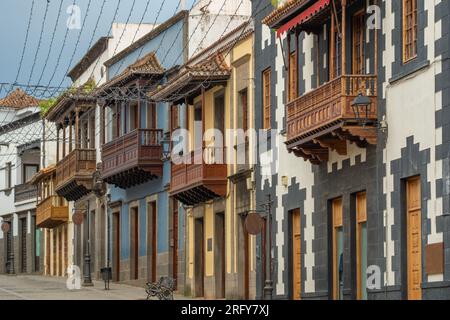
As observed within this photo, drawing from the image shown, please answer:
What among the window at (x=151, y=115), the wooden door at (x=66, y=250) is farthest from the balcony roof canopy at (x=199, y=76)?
the wooden door at (x=66, y=250)

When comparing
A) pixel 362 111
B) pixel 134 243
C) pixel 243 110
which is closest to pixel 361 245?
pixel 362 111

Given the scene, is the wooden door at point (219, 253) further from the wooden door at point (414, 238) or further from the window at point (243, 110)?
the wooden door at point (414, 238)

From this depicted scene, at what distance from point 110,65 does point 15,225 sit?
2123cm

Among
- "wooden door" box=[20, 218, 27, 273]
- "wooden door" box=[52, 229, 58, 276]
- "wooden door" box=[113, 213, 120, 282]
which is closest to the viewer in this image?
"wooden door" box=[113, 213, 120, 282]

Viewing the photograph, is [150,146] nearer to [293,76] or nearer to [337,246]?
[293,76]

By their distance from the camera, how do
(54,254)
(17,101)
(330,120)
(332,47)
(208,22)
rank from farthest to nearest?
(17,101), (54,254), (208,22), (332,47), (330,120)

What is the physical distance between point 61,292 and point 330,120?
1696 centimetres

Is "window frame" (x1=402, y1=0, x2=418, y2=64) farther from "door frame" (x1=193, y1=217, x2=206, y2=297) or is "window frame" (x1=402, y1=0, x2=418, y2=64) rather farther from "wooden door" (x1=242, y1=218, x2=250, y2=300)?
"door frame" (x1=193, y1=217, x2=206, y2=297)

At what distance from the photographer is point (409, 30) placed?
26531 mm

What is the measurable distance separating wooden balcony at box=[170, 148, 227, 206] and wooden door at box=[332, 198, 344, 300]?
8.52 metres

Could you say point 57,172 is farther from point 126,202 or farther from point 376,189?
point 376,189

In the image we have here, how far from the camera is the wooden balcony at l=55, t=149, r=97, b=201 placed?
54.9m

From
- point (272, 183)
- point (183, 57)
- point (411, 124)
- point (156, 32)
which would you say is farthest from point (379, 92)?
point (156, 32)

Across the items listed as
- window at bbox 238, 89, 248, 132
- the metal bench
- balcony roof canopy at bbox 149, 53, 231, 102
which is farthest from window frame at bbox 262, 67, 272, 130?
the metal bench
